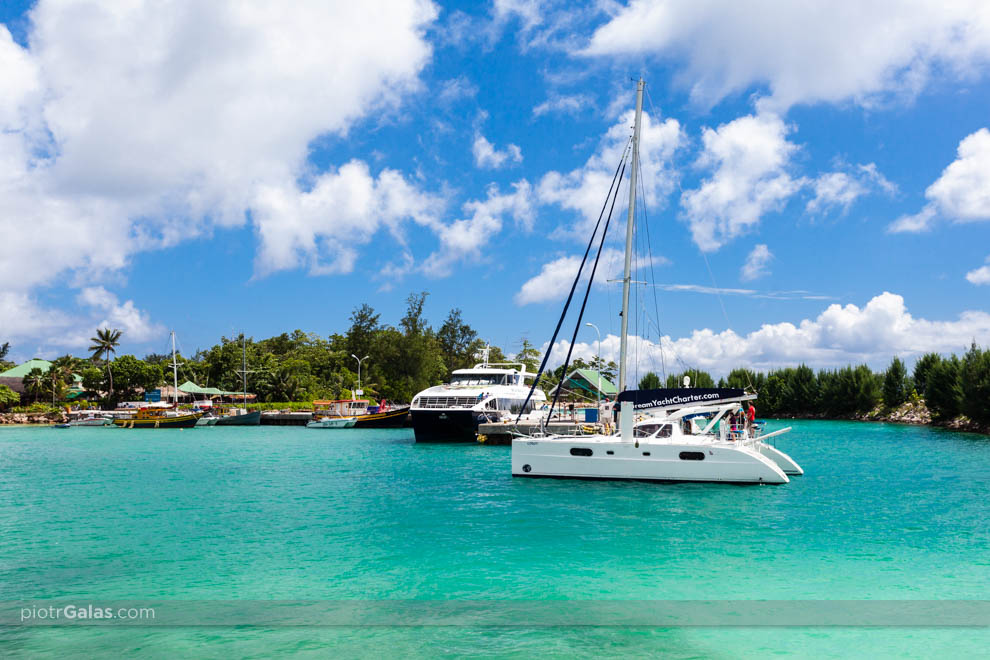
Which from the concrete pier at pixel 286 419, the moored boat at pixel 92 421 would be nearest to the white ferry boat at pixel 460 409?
the concrete pier at pixel 286 419

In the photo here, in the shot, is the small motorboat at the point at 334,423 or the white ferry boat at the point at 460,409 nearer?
the white ferry boat at the point at 460,409

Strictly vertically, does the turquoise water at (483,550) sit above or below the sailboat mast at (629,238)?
below

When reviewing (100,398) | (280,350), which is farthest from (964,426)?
(100,398)

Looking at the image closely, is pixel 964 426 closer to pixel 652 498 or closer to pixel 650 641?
pixel 652 498

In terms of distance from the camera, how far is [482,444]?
5194 centimetres

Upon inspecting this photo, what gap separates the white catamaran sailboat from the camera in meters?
27.1

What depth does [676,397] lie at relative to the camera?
2856cm

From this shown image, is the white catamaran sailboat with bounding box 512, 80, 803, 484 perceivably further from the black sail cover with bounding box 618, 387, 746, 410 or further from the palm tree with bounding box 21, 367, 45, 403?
the palm tree with bounding box 21, 367, 45, 403

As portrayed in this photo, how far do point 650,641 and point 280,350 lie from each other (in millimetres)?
123471
